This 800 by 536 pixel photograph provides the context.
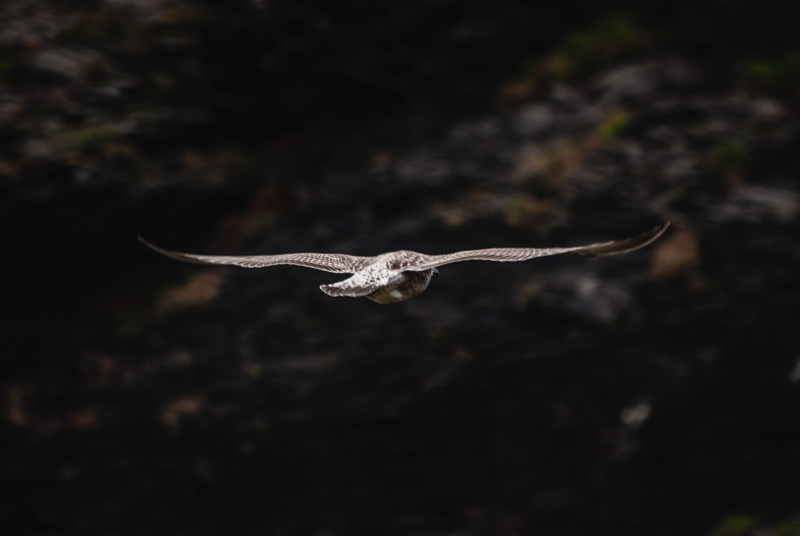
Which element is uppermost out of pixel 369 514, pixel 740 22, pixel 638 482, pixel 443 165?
pixel 740 22

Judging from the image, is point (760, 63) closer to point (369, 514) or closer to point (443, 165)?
point (443, 165)

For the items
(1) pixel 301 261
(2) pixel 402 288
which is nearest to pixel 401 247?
(1) pixel 301 261

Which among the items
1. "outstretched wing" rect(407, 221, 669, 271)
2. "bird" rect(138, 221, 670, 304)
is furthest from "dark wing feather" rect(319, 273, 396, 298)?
"outstretched wing" rect(407, 221, 669, 271)

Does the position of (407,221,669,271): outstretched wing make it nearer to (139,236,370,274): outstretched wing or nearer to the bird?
the bird

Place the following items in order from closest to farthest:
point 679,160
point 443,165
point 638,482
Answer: point 638,482 → point 679,160 → point 443,165

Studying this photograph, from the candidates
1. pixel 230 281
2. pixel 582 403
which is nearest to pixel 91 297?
pixel 230 281

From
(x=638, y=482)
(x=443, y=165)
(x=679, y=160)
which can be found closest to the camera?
(x=638, y=482)
